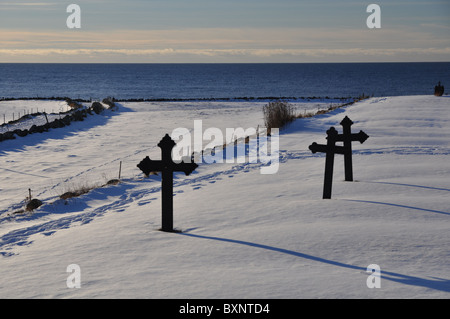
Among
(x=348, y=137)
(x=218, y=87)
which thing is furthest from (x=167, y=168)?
(x=218, y=87)

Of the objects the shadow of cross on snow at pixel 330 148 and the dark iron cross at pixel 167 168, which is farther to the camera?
the shadow of cross on snow at pixel 330 148

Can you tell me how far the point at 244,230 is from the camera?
7.09 m

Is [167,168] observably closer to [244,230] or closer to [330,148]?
[244,230]

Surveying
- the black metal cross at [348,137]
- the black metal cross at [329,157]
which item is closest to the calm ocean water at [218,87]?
the black metal cross at [348,137]

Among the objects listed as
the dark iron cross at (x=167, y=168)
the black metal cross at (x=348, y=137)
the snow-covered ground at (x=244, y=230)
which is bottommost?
the snow-covered ground at (x=244, y=230)

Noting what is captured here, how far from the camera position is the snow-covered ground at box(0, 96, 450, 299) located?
16.5 ft

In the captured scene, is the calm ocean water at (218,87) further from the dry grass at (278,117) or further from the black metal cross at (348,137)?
the black metal cross at (348,137)

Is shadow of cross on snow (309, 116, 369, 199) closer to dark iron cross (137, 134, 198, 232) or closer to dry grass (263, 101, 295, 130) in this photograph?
dark iron cross (137, 134, 198, 232)

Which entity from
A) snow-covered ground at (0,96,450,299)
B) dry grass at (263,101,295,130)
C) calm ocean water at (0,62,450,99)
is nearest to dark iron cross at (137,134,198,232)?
snow-covered ground at (0,96,450,299)

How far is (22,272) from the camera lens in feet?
19.0

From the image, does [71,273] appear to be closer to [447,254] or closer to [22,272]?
[22,272]

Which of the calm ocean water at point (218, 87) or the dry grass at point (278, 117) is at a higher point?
the calm ocean water at point (218, 87)

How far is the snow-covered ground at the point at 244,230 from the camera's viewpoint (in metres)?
5.02

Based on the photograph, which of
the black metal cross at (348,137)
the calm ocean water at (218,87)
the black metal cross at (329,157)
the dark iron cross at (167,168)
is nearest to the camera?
the dark iron cross at (167,168)
